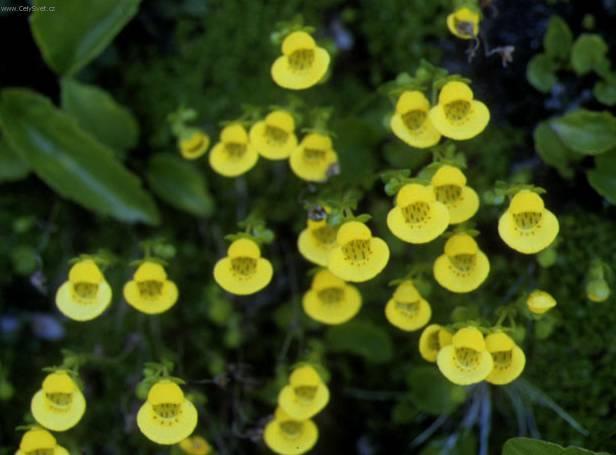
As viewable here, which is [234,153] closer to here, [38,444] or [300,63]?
[300,63]

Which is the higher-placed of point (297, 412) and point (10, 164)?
point (10, 164)

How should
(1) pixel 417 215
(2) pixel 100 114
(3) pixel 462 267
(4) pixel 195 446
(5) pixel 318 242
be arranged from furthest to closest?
(2) pixel 100 114 → (4) pixel 195 446 → (5) pixel 318 242 → (3) pixel 462 267 → (1) pixel 417 215

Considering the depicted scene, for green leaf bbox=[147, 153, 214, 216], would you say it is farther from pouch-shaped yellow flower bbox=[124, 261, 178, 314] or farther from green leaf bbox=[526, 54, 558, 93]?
green leaf bbox=[526, 54, 558, 93]

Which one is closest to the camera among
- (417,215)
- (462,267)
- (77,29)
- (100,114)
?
(417,215)

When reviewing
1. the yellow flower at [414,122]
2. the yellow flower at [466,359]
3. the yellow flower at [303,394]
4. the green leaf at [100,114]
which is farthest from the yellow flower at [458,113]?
the green leaf at [100,114]

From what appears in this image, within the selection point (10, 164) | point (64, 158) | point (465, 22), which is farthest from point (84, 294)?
point (465, 22)

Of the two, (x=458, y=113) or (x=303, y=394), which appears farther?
(x=303, y=394)

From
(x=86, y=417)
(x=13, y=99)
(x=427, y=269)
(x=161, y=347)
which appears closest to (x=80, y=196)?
(x=13, y=99)
